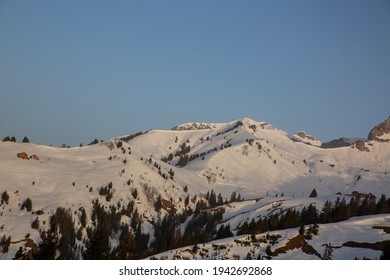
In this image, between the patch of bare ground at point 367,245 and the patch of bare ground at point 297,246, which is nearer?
the patch of bare ground at point 297,246

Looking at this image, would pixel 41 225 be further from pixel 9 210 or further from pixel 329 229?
pixel 329 229

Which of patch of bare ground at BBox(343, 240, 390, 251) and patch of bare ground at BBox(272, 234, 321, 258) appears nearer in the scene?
patch of bare ground at BBox(272, 234, 321, 258)

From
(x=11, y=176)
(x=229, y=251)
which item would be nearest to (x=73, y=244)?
(x=11, y=176)

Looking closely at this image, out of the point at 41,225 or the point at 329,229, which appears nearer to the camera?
the point at 329,229

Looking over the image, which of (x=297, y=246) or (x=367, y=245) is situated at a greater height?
(x=297, y=246)

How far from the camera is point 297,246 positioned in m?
79.9

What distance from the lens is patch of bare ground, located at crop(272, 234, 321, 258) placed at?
7526 cm

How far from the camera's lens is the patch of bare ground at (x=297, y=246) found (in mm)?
75262

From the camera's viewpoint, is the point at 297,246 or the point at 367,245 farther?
the point at 297,246
